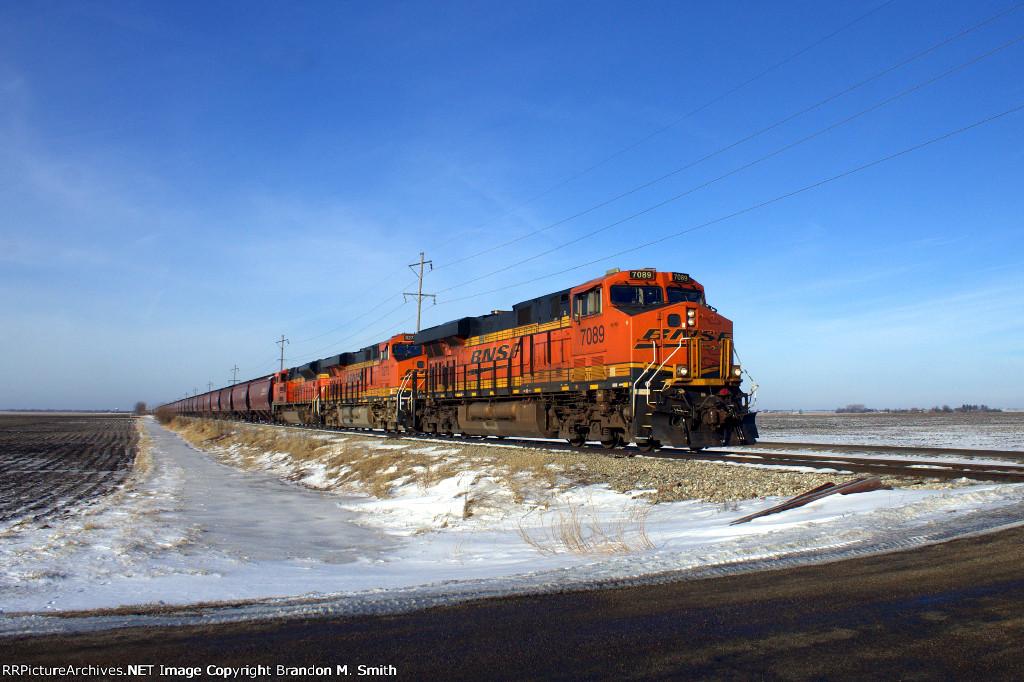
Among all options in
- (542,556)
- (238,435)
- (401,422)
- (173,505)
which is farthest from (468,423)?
(238,435)

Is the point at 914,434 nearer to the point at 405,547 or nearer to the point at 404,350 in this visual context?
the point at 404,350

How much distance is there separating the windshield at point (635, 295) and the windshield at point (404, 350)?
16.1m

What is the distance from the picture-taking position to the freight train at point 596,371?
16.2 meters

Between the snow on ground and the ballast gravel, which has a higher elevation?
the ballast gravel

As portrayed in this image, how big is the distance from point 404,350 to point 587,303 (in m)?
15.7

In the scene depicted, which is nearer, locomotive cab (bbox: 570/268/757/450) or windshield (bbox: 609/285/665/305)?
locomotive cab (bbox: 570/268/757/450)

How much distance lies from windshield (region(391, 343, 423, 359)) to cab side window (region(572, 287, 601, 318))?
47.4 ft

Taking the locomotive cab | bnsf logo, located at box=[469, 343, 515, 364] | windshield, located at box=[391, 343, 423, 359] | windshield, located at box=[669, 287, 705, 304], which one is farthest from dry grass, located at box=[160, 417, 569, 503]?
windshield, located at box=[391, 343, 423, 359]

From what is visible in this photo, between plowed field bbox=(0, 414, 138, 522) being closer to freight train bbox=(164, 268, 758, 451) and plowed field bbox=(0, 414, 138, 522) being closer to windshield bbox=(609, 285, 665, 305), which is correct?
freight train bbox=(164, 268, 758, 451)

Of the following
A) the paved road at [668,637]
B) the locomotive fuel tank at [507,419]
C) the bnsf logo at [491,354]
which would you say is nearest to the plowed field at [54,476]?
the paved road at [668,637]

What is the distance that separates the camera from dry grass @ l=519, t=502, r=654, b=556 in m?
7.55

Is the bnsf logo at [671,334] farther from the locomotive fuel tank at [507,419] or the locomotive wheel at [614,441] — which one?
the locomotive fuel tank at [507,419]

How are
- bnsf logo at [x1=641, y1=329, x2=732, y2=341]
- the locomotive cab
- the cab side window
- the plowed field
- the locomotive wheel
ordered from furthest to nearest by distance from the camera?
the locomotive wheel, the cab side window, bnsf logo at [x1=641, y1=329, x2=732, y2=341], the locomotive cab, the plowed field

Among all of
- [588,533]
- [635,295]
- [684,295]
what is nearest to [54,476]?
[635,295]
